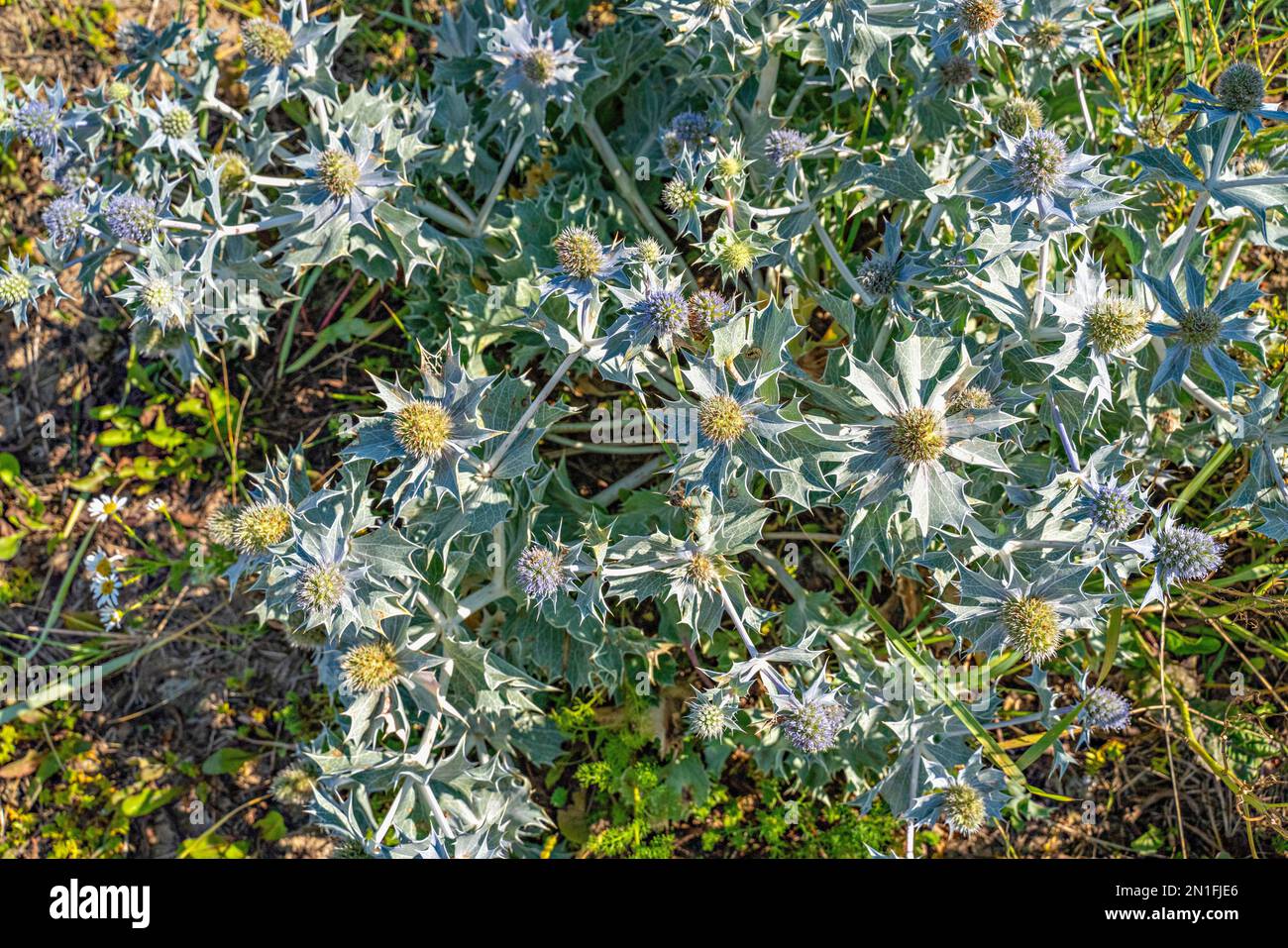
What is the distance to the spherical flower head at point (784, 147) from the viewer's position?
3244mm

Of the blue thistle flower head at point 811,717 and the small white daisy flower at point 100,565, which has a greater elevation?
the small white daisy flower at point 100,565

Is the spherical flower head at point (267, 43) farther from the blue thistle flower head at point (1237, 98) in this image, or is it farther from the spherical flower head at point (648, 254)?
the blue thistle flower head at point (1237, 98)

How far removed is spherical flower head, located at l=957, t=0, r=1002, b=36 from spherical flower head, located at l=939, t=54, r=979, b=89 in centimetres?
33

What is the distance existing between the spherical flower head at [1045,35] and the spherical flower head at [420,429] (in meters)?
2.57

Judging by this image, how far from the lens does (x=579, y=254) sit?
9.59ft

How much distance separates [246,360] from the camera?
443 centimetres

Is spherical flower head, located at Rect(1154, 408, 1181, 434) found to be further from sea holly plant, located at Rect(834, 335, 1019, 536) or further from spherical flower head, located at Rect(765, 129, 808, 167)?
spherical flower head, located at Rect(765, 129, 808, 167)

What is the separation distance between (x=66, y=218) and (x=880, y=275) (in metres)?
3.11

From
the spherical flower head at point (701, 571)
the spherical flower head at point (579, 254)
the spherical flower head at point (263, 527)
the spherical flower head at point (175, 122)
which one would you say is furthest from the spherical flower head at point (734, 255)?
the spherical flower head at point (175, 122)

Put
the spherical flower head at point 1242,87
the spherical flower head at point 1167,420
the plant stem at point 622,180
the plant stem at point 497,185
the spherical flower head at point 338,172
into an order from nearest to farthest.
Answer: the spherical flower head at point 1242,87 < the spherical flower head at point 338,172 < the plant stem at point 497,185 < the plant stem at point 622,180 < the spherical flower head at point 1167,420

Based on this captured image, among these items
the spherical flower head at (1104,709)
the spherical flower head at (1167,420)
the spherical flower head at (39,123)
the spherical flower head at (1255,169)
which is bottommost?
the spherical flower head at (1104,709)

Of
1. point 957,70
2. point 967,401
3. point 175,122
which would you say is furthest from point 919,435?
point 175,122

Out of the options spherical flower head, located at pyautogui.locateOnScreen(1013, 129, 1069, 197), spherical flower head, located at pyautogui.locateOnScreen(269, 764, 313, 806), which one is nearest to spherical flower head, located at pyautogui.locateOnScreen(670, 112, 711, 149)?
spherical flower head, located at pyautogui.locateOnScreen(1013, 129, 1069, 197)

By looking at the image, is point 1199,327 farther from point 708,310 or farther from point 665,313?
point 665,313
